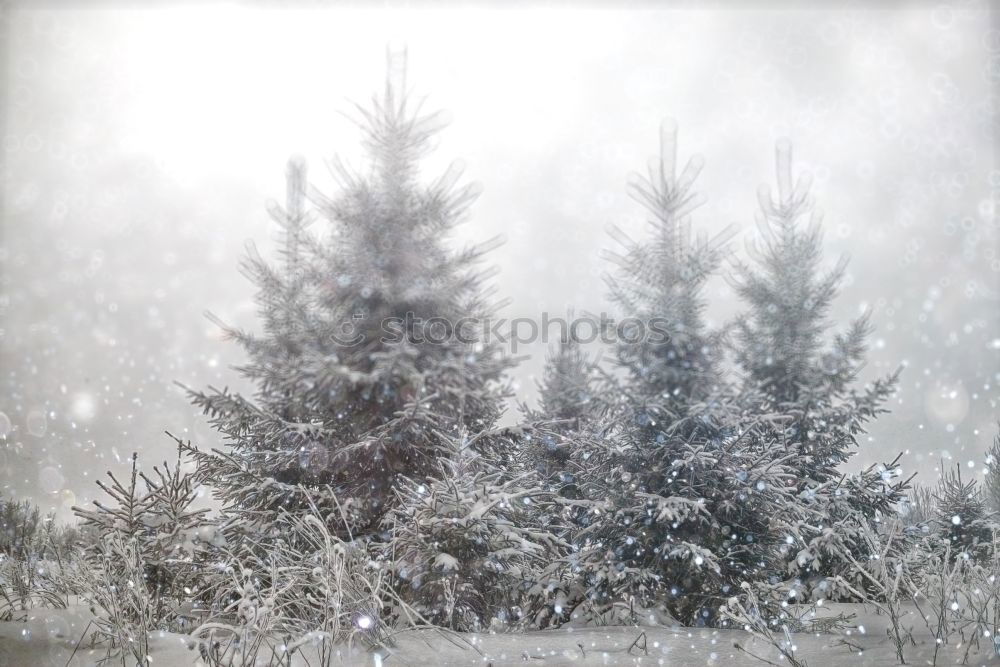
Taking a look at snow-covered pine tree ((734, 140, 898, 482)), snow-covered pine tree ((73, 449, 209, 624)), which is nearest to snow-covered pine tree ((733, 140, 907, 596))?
snow-covered pine tree ((734, 140, 898, 482))

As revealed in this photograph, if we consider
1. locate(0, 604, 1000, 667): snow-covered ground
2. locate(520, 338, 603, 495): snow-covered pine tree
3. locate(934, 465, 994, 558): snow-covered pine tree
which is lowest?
locate(0, 604, 1000, 667): snow-covered ground

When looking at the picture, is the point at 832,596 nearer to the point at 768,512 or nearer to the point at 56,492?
the point at 768,512

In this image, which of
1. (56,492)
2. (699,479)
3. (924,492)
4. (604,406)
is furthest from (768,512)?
(56,492)

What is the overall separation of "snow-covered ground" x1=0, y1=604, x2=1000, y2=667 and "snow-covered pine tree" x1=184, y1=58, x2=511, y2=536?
2.22 metres

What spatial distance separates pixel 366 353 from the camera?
24.3 ft

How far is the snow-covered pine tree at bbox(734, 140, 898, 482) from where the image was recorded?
10.3 meters

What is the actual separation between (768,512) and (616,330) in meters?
2.96

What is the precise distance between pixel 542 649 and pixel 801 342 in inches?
344

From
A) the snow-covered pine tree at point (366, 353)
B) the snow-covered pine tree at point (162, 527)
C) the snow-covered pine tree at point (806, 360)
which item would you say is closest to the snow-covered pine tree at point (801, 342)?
the snow-covered pine tree at point (806, 360)

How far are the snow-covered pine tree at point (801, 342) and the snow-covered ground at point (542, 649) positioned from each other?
553 centimetres

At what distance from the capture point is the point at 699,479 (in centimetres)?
718

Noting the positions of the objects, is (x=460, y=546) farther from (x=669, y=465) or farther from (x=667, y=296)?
(x=667, y=296)

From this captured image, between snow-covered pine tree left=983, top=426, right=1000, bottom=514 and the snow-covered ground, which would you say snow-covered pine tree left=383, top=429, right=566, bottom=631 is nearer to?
the snow-covered ground

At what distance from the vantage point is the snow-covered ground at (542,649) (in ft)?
13.0
